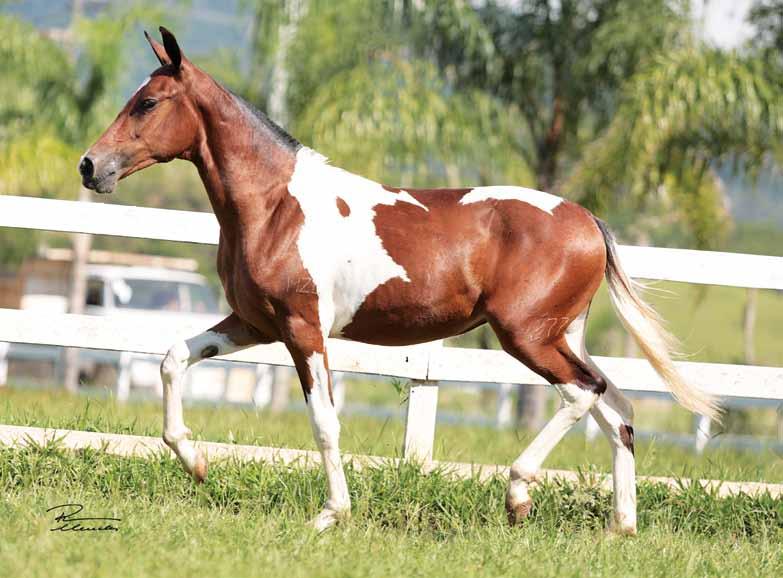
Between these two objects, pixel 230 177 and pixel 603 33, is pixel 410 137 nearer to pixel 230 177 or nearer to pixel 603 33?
pixel 603 33

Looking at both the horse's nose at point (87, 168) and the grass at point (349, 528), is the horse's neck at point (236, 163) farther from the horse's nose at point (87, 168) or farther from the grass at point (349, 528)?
the grass at point (349, 528)

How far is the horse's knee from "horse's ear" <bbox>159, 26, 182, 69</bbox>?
4.34 ft

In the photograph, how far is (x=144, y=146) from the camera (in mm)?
5172

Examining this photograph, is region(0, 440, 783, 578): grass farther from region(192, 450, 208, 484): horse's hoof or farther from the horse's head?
the horse's head

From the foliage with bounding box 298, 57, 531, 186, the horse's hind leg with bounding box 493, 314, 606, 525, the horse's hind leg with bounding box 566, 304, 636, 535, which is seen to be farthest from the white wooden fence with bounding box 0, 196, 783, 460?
the foliage with bounding box 298, 57, 531, 186

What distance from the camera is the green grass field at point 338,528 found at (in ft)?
13.5

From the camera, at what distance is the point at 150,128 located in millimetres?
5160

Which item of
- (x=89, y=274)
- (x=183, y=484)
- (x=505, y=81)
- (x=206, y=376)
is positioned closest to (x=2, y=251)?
(x=89, y=274)

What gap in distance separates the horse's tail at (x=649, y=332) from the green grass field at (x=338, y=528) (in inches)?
22.0

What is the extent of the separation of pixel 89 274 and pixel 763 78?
14156 mm

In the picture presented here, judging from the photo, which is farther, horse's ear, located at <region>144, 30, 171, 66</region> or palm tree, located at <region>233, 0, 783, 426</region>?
palm tree, located at <region>233, 0, 783, 426</region>

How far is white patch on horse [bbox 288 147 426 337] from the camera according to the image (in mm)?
5141

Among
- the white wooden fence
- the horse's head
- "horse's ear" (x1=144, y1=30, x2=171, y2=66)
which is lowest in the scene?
the white wooden fence
